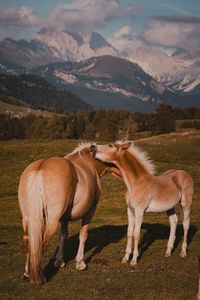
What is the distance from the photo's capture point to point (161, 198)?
1574 centimetres

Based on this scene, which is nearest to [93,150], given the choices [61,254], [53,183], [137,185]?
[137,185]

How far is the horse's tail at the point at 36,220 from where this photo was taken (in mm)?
12039

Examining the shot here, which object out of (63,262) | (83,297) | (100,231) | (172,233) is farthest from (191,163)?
(83,297)

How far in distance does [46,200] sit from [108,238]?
8443mm

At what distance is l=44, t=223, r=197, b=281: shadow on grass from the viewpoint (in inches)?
656

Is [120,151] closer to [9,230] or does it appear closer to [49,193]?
[49,193]

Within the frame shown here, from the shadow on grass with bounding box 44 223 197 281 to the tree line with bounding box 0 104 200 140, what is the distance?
91448 millimetres

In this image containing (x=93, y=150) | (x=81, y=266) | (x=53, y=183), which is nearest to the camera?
(x=53, y=183)

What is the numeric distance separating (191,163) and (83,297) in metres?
37.0

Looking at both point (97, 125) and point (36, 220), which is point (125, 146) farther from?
point (97, 125)

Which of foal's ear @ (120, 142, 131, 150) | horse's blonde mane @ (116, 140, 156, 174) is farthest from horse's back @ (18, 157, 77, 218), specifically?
horse's blonde mane @ (116, 140, 156, 174)

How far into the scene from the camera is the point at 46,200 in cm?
1250

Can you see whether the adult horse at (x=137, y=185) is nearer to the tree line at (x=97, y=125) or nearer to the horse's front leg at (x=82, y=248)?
the horse's front leg at (x=82, y=248)

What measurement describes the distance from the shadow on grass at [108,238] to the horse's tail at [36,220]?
220cm
